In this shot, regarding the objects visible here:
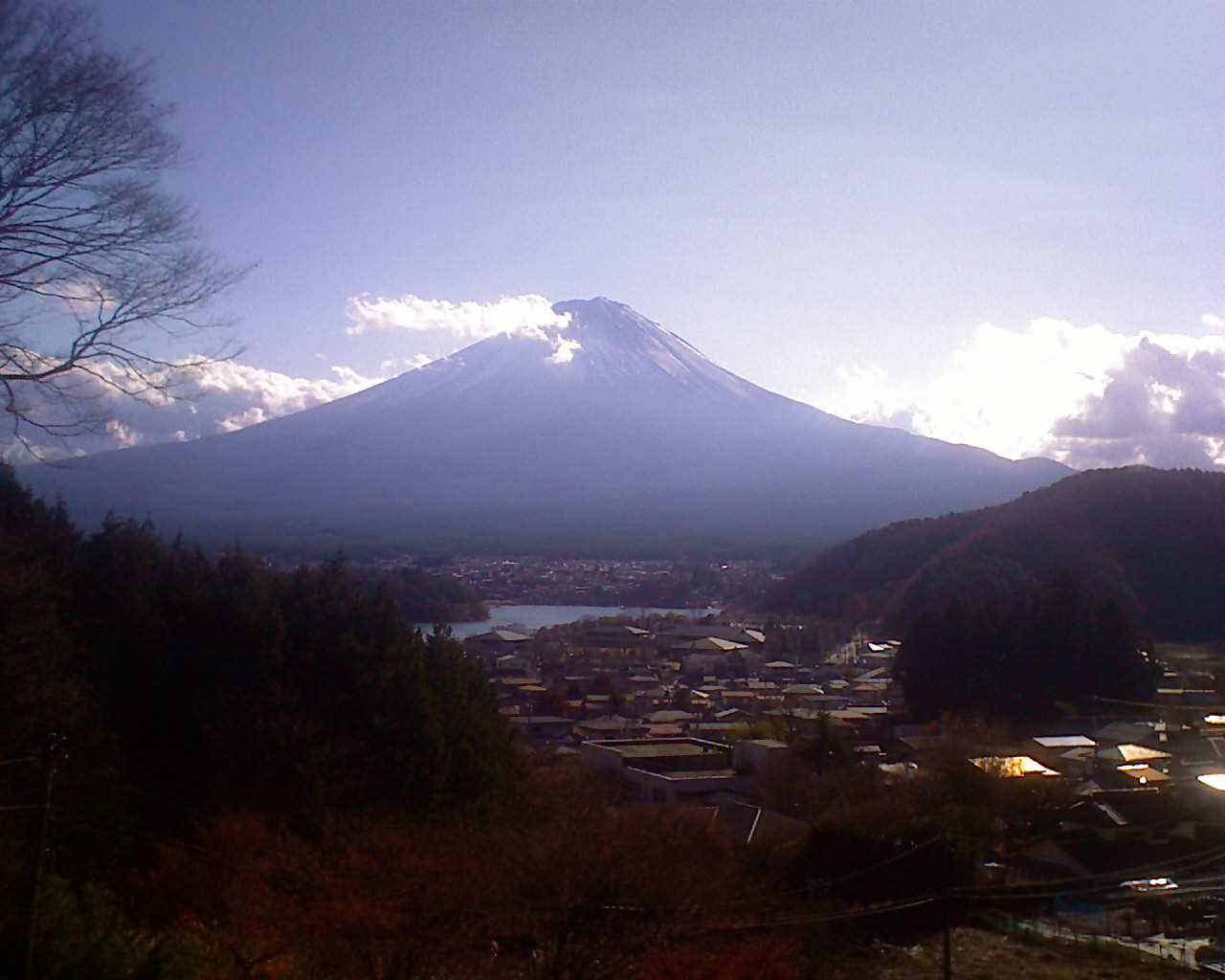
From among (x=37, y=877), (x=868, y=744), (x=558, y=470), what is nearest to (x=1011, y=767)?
(x=868, y=744)


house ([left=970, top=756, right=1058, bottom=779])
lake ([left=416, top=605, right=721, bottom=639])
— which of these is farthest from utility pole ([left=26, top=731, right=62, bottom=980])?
lake ([left=416, top=605, right=721, bottom=639])

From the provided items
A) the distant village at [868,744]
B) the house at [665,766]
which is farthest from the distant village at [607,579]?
the house at [665,766]

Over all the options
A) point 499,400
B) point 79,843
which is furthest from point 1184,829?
point 499,400

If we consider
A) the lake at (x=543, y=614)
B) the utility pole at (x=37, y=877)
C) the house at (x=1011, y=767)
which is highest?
the utility pole at (x=37, y=877)

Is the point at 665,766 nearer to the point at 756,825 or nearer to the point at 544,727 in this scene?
the point at 756,825

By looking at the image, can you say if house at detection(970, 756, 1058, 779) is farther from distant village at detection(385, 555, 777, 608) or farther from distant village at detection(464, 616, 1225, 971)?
distant village at detection(385, 555, 777, 608)

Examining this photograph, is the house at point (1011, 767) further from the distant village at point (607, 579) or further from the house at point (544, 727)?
the distant village at point (607, 579)
